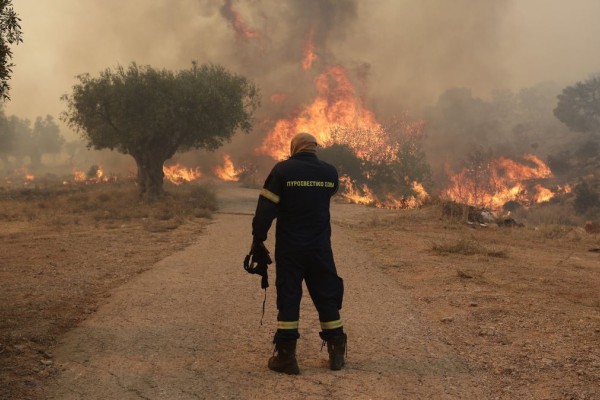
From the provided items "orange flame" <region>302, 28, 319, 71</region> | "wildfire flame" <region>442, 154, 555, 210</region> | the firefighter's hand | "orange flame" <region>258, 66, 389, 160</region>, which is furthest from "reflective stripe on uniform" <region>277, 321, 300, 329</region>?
"orange flame" <region>302, 28, 319, 71</region>

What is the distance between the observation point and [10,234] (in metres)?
15.2

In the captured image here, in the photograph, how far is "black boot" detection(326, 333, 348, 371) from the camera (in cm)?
490

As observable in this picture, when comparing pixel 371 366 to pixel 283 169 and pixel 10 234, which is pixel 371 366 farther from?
pixel 10 234

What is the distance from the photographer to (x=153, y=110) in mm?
25047

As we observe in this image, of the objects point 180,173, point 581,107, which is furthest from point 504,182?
→ point 180,173

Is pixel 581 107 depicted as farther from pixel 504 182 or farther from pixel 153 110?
Answer: pixel 153 110

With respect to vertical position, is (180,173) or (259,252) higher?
(180,173)

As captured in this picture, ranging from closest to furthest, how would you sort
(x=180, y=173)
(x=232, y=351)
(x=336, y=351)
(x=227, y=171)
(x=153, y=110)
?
1. (x=336, y=351)
2. (x=232, y=351)
3. (x=153, y=110)
4. (x=180, y=173)
5. (x=227, y=171)

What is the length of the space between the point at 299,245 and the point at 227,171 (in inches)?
1666

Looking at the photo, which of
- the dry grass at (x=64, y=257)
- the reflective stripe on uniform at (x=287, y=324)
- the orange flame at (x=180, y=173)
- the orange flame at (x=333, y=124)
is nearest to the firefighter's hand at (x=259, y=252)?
the reflective stripe on uniform at (x=287, y=324)

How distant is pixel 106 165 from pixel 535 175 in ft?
166

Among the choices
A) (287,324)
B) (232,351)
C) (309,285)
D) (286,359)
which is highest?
(309,285)

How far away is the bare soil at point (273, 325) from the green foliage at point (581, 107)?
7396 centimetres

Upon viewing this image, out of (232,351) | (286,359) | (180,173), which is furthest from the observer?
(180,173)
